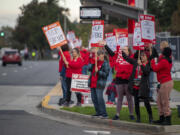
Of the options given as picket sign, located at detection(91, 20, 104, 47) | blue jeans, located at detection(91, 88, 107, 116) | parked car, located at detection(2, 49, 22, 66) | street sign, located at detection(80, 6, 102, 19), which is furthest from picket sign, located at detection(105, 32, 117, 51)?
parked car, located at detection(2, 49, 22, 66)

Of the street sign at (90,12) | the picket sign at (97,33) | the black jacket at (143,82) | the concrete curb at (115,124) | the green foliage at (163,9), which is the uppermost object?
the green foliage at (163,9)

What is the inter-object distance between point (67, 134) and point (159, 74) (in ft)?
7.66

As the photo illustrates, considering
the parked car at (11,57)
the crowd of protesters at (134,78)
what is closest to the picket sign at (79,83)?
the crowd of protesters at (134,78)

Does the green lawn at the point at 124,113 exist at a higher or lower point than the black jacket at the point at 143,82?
lower

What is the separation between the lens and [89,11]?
17672 mm

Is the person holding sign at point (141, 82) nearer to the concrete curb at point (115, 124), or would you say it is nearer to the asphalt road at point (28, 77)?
the concrete curb at point (115, 124)

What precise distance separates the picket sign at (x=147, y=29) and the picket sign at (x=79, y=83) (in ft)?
9.33

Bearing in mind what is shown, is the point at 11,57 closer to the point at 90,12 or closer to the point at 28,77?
the point at 28,77

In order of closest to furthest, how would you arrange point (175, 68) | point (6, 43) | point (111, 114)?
point (111, 114)
point (175, 68)
point (6, 43)

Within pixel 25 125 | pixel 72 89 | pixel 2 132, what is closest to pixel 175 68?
pixel 72 89

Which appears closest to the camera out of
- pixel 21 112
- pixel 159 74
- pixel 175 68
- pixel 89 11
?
pixel 159 74

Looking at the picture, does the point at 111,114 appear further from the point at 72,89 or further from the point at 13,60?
the point at 13,60

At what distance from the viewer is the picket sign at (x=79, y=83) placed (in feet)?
45.3

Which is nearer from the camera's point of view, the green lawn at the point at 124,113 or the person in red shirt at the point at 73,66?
the green lawn at the point at 124,113
